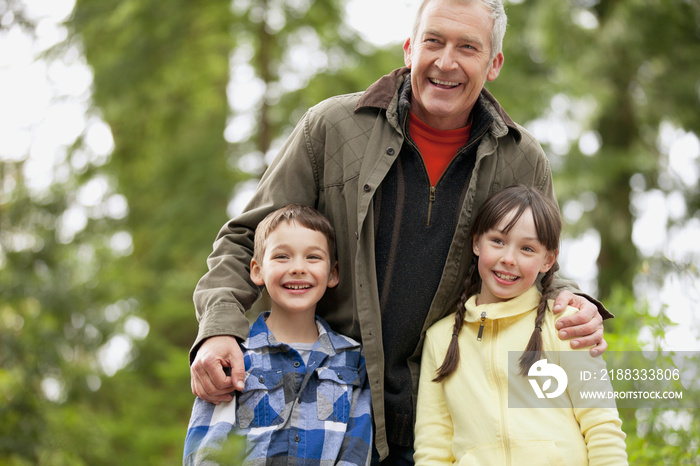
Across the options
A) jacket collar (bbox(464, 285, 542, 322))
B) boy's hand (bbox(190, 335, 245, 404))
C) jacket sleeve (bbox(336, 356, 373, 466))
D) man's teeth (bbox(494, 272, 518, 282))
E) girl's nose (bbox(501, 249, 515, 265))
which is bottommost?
jacket sleeve (bbox(336, 356, 373, 466))

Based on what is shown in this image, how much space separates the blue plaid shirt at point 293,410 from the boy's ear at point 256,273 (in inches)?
6.0

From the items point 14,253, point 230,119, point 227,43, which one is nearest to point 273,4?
point 227,43

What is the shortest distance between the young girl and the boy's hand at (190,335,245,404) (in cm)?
70

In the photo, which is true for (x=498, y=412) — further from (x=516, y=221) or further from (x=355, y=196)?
(x=355, y=196)

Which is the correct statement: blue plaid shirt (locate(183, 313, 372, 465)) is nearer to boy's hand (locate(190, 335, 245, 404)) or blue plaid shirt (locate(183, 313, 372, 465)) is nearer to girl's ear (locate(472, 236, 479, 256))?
boy's hand (locate(190, 335, 245, 404))

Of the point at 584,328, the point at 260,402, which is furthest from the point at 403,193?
the point at 260,402

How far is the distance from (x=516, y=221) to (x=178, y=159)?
6.76 meters

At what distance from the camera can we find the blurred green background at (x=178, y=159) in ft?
25.1

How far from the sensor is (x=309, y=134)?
294cm

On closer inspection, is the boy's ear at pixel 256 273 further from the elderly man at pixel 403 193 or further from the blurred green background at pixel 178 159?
the blurred green background at pixel 178 159

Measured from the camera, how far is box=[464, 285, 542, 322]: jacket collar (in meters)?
2.68

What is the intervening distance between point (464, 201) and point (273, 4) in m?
5.83

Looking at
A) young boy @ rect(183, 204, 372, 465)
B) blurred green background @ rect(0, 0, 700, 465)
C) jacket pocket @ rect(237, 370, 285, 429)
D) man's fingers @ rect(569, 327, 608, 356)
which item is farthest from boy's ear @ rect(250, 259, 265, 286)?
blurred green background @ rect(0, 0, 700, 465)

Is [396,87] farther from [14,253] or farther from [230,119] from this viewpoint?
[230,119]
